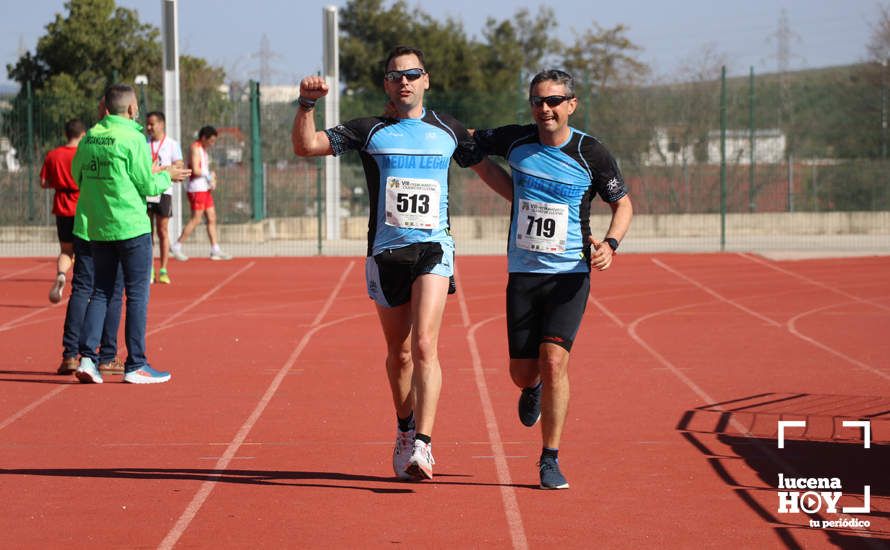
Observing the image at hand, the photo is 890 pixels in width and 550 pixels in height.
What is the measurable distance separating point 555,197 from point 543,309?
547 millimetres

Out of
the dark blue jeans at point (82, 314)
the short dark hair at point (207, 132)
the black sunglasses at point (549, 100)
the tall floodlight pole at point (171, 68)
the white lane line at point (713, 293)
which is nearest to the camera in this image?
the black sunglasses at point (549, 100)

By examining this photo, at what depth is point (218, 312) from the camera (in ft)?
46.0

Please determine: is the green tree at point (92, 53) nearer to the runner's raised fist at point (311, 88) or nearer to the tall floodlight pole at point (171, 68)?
the tall floodlight pole at point (171, 68)

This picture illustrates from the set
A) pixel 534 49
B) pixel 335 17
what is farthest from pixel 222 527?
pixel 534 49

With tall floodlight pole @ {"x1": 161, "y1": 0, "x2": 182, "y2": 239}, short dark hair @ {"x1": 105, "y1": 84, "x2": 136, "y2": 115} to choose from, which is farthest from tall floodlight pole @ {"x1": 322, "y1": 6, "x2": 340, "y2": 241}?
short dark hair @ {"x1": 105, "y1": 84, "x2": 136, "y2": 115}

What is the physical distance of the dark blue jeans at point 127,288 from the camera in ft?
30.5

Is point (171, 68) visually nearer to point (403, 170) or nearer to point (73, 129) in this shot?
point (73, 129)

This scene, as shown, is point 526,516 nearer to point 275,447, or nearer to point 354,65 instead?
point 275,447

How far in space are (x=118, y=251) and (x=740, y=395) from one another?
14.3 ft

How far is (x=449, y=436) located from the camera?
7.64 meters

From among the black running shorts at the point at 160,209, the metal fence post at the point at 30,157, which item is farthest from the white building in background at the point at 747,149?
the black running shorts at the point at 160,209

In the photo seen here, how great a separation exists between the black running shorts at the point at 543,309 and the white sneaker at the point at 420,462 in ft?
2.15

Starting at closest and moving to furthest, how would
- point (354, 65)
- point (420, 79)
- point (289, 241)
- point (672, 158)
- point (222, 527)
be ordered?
point (222, 527), point (420, 79), point (289, 241), point (672, 158), point (354, 65)

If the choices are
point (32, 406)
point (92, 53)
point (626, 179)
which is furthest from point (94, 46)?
point (32, 406)
